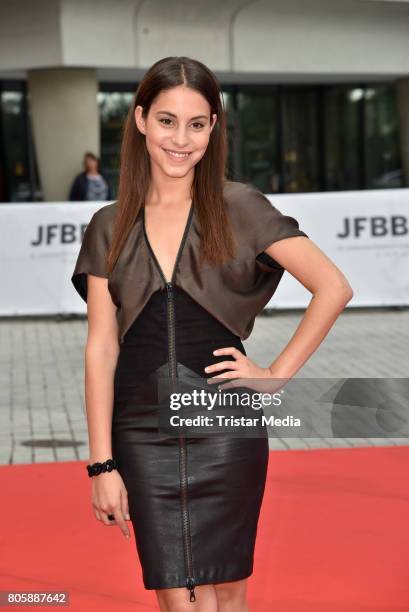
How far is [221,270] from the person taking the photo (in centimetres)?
288

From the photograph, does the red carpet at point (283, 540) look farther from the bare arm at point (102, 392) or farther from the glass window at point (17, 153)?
the glass window at point (17, 153)

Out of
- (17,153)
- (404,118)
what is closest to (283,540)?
(17,153)

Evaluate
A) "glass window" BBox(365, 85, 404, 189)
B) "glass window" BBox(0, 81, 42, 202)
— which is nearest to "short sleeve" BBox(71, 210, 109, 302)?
"glass window" BBox(0, 81, 42, 202)

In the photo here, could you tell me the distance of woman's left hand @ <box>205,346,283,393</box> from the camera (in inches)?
112

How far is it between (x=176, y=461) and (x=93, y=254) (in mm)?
555

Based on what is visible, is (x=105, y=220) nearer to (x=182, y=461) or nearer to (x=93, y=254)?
Answer: (x=93, y=254)

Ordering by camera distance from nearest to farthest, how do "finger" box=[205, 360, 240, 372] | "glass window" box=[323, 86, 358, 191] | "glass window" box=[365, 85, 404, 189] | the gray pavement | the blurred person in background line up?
"finger" box=[205, 360, 240, 372], the gray pavement, the blurred person in background, "glass window" box=[365, 85, 404, 189], "glass window" box=[323, 86, 358, 191]

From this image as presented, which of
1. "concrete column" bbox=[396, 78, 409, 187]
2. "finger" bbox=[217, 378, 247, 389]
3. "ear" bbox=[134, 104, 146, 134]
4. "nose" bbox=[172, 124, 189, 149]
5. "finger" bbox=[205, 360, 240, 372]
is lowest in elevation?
"concrete column" bbox=[396, 78, 409, 187]

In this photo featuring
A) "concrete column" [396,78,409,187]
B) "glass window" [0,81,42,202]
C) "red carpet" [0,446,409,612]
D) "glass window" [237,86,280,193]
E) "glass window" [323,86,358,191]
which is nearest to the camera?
"red carpet" [0,446,409,612]

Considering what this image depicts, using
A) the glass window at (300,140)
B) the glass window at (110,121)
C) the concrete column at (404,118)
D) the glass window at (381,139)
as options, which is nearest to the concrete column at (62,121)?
the glass window at (110,121)

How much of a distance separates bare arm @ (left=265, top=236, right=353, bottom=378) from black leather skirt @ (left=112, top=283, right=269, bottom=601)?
16 centimetres

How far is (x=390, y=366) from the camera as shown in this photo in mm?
10711

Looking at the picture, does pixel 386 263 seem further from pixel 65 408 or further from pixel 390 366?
pixel 65 408

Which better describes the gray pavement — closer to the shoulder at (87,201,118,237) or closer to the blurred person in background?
the shoulder at (87,201,118,237)
